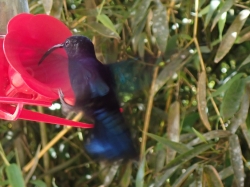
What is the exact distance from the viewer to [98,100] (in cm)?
82

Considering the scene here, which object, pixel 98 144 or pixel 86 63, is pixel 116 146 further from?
pixel 86 63

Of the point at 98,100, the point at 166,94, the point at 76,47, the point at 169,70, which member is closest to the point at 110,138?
the point at 98,100

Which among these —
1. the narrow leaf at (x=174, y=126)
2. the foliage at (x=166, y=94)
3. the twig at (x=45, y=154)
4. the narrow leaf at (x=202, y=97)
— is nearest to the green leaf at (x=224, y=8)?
the foliage at (x=166, y=94)

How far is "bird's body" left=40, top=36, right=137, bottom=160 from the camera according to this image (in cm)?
79

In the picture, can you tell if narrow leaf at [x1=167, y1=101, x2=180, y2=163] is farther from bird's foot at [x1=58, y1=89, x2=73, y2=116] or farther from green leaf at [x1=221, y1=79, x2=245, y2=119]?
bird's foot at [x1=58, y1=89, x2=73, y2=116]

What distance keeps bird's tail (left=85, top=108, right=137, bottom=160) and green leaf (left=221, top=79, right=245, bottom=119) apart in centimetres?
22

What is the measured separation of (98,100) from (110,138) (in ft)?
0.21

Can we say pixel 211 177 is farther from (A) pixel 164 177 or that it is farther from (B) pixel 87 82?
(B) pixel 87 82

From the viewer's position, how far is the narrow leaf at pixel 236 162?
1.01m

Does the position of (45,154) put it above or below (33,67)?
below

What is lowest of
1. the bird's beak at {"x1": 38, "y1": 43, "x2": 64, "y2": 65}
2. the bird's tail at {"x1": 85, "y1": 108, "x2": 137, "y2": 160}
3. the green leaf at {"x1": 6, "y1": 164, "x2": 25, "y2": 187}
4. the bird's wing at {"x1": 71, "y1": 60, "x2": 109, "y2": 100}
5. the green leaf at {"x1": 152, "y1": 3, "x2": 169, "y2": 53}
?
the green leaf at {"x1": 6, "y1": 164, "x2": 25, "y2": 187}

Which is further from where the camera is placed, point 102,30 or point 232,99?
point 102,30

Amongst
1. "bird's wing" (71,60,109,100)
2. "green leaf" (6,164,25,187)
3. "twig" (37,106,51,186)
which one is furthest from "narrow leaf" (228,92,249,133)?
"twig" (37,106,51,186)

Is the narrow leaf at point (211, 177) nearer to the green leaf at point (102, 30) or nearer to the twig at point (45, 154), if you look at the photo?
the green leaf at point (102, 30)
